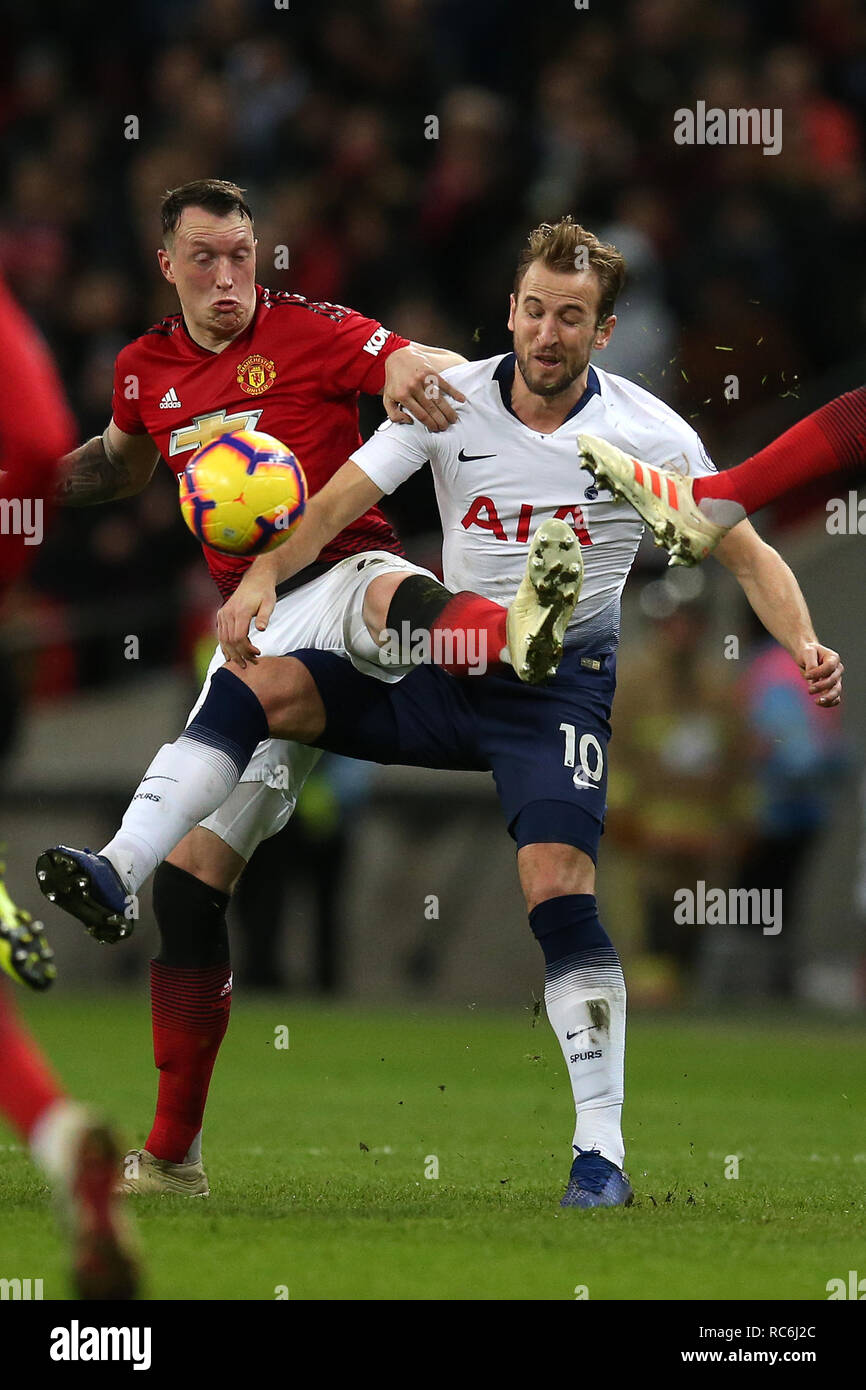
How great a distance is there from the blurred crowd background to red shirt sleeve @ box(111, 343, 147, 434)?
15.5ft

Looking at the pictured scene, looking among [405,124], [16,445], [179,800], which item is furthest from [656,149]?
[16,445]

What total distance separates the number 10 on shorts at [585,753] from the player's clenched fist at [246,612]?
2.76ft

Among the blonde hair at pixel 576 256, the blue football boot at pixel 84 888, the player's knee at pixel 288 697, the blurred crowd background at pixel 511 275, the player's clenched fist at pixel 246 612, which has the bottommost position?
the blue football boot at pixel 84 888

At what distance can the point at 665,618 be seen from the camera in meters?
11.9

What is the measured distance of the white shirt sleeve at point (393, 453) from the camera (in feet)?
18.4

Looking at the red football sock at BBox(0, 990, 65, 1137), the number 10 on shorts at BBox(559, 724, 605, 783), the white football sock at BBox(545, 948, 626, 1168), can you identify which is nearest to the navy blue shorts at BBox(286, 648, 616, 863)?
the number 10 on shorts at BBox(559, 724, 605, 783)

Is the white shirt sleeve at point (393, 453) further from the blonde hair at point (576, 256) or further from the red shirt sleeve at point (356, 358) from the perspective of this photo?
the blonde hair at point (576, 256)

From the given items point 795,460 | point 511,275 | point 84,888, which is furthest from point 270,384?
point 511,275

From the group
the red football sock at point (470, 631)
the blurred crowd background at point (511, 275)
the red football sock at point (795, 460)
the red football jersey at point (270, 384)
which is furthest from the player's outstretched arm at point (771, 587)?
the blurred crowd background at point (511, 275)

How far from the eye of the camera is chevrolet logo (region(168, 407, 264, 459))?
5.84 meters

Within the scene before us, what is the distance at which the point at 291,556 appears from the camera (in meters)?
5.49

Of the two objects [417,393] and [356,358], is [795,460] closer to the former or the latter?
[417,393]

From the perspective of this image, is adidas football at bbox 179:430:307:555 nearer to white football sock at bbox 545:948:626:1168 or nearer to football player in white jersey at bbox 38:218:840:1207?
football player in white jersey at bbox 38:218:840:1207

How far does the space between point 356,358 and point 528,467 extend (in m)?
0.59
